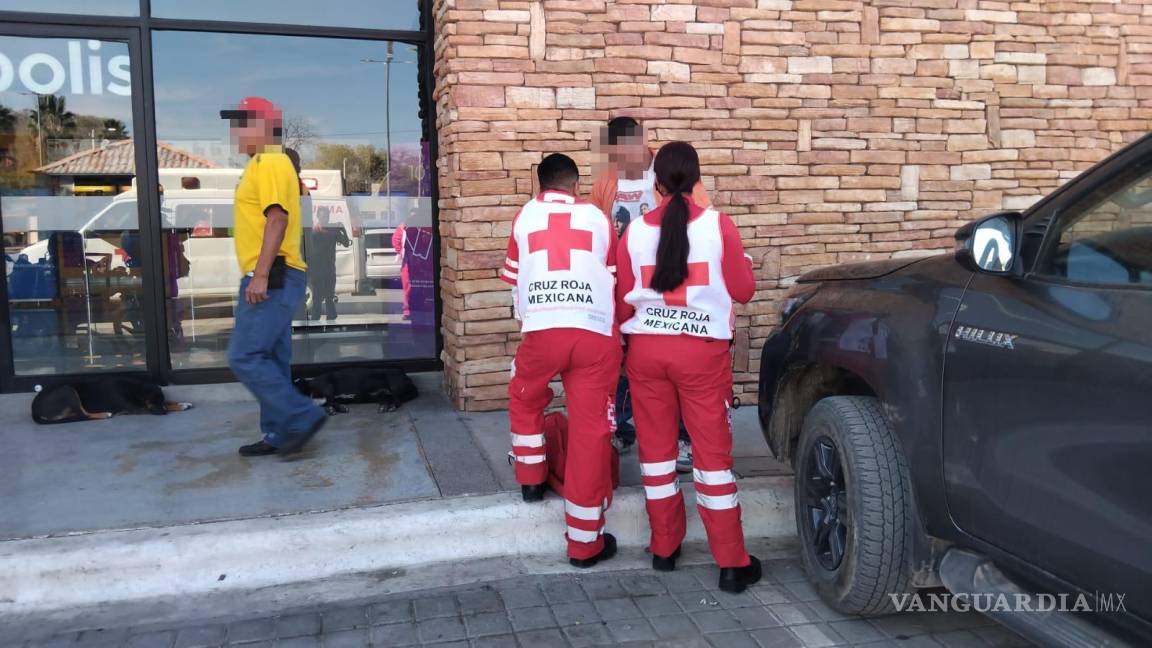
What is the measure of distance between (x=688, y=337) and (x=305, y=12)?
4500 mm

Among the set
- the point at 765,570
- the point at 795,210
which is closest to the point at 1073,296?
the point at 765,570

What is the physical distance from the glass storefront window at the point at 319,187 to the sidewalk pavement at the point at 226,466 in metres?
0.89

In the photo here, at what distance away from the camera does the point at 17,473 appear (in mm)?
4852

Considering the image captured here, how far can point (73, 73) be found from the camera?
636 centimetres

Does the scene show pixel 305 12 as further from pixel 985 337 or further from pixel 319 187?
pixel 985 337

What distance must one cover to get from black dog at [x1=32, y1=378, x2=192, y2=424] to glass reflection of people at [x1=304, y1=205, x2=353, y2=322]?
1.29m

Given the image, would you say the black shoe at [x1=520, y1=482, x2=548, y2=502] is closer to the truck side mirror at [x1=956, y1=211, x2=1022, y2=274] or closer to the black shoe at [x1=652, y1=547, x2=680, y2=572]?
the black shoe at [x1=652, y1=547, x2=680, y2=572]

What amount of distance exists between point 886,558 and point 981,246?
46.5 inches

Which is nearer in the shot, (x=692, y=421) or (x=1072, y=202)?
(x=1072, y=202)

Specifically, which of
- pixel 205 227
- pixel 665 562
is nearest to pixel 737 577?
pixel 665 562

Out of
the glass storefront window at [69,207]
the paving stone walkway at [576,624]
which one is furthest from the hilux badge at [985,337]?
the glass storefront window at [69,207]

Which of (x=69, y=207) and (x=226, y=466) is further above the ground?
(x=69, y=207)

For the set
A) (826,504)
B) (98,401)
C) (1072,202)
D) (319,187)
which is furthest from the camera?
(319,187)

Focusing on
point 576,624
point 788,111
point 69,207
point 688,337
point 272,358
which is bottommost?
point 576,624
